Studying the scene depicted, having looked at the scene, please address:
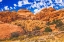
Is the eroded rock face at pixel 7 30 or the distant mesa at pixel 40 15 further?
the distant mesa at pixel 40 15

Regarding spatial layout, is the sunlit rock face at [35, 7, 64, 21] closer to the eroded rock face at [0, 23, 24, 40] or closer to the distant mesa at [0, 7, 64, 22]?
the distant mesa at [0, 7, 64, 22]

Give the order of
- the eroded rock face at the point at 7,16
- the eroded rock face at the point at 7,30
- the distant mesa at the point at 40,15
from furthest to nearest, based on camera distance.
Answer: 1. the distant mesa at the point at 40,15
2. the eroded rock face at the point at 7,16
3. the eroded rock face at the point at 7,30

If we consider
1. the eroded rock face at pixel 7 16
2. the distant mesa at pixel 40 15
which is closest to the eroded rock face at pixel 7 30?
the eroded rock face at pixel 7 16

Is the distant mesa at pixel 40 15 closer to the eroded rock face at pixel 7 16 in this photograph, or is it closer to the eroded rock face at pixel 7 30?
the eroded rock face at pixel 7 16

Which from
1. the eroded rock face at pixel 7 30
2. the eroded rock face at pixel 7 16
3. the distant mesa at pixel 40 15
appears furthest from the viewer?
the distant mesa at pixel 40 15

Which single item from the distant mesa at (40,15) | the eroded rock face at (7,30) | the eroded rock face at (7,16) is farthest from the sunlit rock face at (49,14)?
the eroded rock face at (7,30)

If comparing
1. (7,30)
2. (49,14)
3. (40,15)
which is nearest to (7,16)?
(40,15)

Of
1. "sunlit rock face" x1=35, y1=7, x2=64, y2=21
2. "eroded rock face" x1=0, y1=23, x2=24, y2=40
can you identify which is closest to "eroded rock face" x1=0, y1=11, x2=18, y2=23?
"sunlit rock face" x1=35, y1=7, x2=64, y2=21

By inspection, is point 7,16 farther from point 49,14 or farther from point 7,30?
point 7,30

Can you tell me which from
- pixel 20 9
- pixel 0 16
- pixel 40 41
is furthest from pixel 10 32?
pixel 20 9

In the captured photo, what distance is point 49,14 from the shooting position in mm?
70812

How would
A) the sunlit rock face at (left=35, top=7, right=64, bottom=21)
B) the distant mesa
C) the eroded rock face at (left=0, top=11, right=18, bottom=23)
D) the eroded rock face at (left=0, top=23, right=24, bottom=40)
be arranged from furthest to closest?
1. the sunlit rock face at (left=35, top=7, right=64, bottom=21)
2. the distant mesa
3. the eroded rock face at (left=0, top=11, right=18, bottom=23)
4. the eroded rock face at (left=0, top=23, right=24, bottom=40)

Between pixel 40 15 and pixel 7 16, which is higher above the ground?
pixel 7 16

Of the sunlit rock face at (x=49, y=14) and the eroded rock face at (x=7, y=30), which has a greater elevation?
the eroded rock face at (x=7, y=30)
